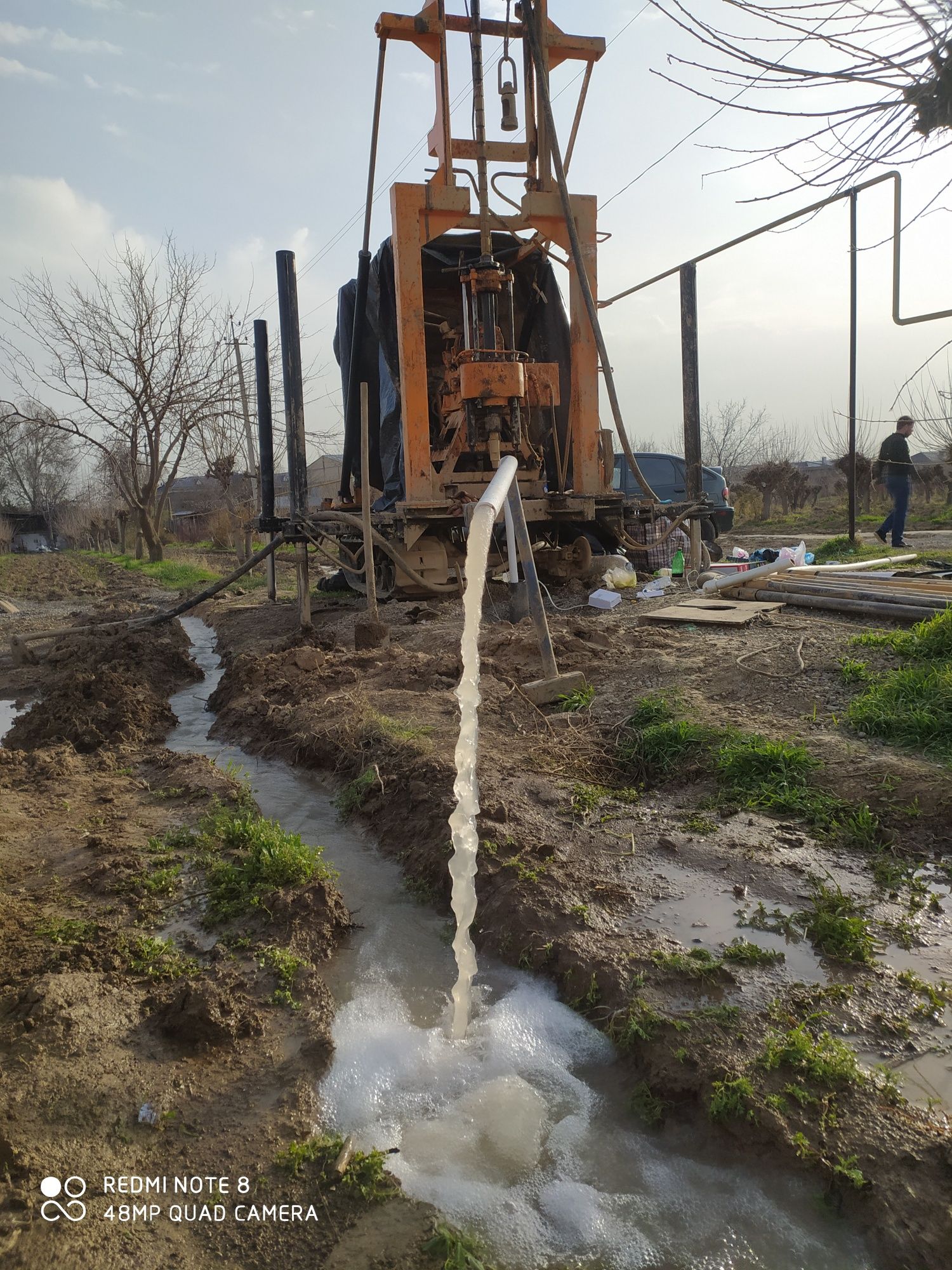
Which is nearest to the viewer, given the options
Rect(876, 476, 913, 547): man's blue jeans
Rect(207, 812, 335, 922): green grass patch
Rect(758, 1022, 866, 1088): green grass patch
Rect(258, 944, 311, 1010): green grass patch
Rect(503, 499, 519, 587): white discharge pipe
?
Rect(758, 1022, 866, 1088): green grass patch

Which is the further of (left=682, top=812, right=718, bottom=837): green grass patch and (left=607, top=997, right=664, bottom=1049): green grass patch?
(left=682, top=812, right=718, bottom=837): green grass patch

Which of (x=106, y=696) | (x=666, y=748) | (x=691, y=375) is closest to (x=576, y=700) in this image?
(x=666, y=748)

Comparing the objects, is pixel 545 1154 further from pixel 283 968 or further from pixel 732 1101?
pixel 283 968

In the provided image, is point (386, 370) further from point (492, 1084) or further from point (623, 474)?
point (492, 1084)

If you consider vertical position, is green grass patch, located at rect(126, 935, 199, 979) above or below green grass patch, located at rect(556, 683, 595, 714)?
below

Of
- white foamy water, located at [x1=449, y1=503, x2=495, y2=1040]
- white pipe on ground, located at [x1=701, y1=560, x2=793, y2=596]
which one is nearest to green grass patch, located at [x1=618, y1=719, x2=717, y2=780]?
white foamy water, located at [x1=449, y1=503, x2=495, y2=1040]

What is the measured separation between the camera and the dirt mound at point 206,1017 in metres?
2.48

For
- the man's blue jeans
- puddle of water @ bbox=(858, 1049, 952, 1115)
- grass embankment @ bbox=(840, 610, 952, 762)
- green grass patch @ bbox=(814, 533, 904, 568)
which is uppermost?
the man's blue jeans

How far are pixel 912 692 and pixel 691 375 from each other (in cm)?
599

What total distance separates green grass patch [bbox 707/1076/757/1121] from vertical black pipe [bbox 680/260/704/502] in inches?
307

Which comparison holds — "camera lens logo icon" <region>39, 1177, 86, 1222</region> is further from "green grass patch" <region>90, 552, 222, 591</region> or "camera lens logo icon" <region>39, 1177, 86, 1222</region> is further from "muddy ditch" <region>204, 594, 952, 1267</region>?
"green grass patch" <region>90, 552, 222, 591</region>

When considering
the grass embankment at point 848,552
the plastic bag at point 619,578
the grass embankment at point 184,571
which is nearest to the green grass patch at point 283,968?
the plastic bag at point 619,578

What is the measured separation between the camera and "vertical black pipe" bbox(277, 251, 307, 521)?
8.53 meters

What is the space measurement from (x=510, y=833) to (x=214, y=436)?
23993mm
